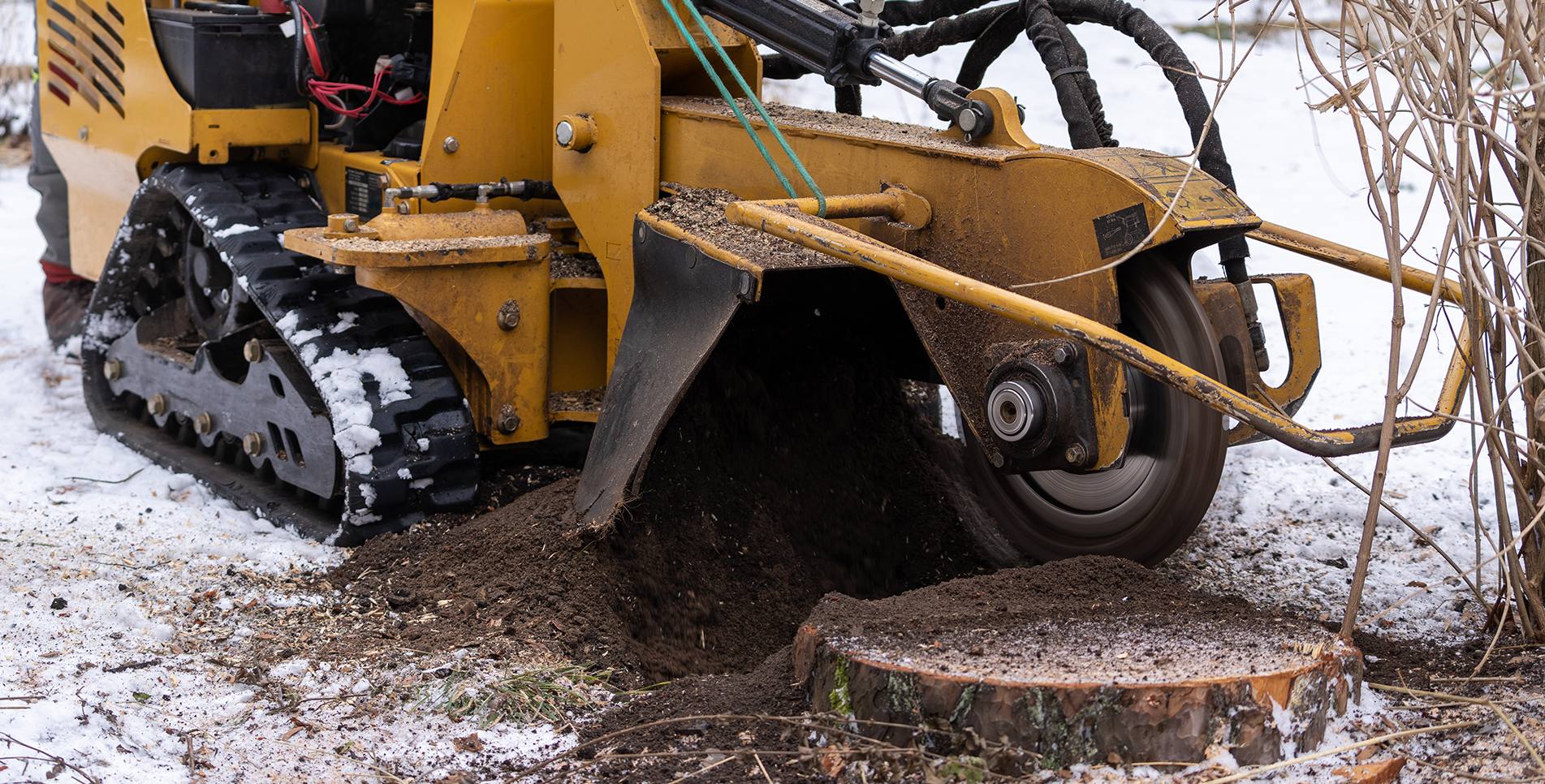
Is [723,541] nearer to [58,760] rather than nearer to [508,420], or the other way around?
[508,420]

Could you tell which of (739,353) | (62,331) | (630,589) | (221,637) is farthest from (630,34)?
(62,331)

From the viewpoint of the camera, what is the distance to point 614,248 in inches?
178

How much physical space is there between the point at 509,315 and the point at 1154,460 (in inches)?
73.5

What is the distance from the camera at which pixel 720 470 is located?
14.1 ft

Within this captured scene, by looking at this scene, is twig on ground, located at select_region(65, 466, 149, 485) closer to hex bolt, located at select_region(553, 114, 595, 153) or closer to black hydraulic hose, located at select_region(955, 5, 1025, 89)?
hex bolt, located at select_region(553, 114, 595, 153)

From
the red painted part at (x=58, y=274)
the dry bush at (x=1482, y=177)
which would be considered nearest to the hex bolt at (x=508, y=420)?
the dry bush at (x=1482, y=177)

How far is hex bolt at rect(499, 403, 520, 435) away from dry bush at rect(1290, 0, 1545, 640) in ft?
7.89

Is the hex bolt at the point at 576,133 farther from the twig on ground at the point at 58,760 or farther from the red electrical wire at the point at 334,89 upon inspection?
the twig on ground at the point at 58,760

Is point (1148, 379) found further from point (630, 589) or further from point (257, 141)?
point (257, 141)

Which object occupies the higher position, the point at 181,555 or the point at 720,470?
A: the point at 720,470

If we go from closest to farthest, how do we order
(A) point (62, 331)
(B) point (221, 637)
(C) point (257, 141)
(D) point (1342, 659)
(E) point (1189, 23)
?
(D) point (1342, 659), (B) point (221, 637), (C) point (257, 141), (A) point (62, 331), (E) point (1189, 23)

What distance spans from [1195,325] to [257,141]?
127 inches

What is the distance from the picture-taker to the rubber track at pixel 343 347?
4.43m

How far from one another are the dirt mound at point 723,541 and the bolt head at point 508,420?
24cm
